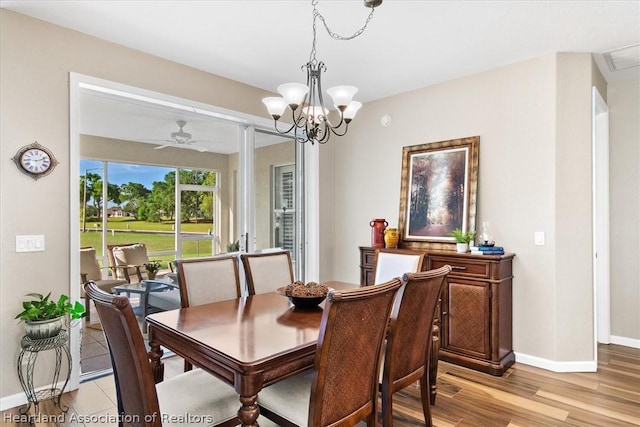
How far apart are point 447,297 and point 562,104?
Answer: 1.95m

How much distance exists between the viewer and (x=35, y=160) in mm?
2584

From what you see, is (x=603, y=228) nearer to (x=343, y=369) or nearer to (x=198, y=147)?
(x=343, y=369)

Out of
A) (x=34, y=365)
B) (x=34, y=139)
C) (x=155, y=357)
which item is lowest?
(x=34, y=365)

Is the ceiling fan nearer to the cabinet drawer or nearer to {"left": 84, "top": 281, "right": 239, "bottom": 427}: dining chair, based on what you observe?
{"left": 84, "top": 281, "right": 239, "bottom": 427}: dining chair

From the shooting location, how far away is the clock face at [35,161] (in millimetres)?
2538

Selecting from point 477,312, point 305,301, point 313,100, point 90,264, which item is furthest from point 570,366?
point 90,264

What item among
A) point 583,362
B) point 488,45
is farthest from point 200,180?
point 583,362

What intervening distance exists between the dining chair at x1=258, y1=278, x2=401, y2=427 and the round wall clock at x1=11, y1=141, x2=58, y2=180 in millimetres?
2265

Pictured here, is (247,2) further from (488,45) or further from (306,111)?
(488,45)

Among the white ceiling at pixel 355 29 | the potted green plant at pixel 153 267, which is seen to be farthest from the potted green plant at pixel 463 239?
the potted green plant at pixel 153 267

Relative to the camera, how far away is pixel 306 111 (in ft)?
7.97

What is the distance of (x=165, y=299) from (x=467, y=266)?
291cm

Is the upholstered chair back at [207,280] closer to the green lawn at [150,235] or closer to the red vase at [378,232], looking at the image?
the green lawn at [150,235]

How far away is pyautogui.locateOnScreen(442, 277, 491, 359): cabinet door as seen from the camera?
3068mm
